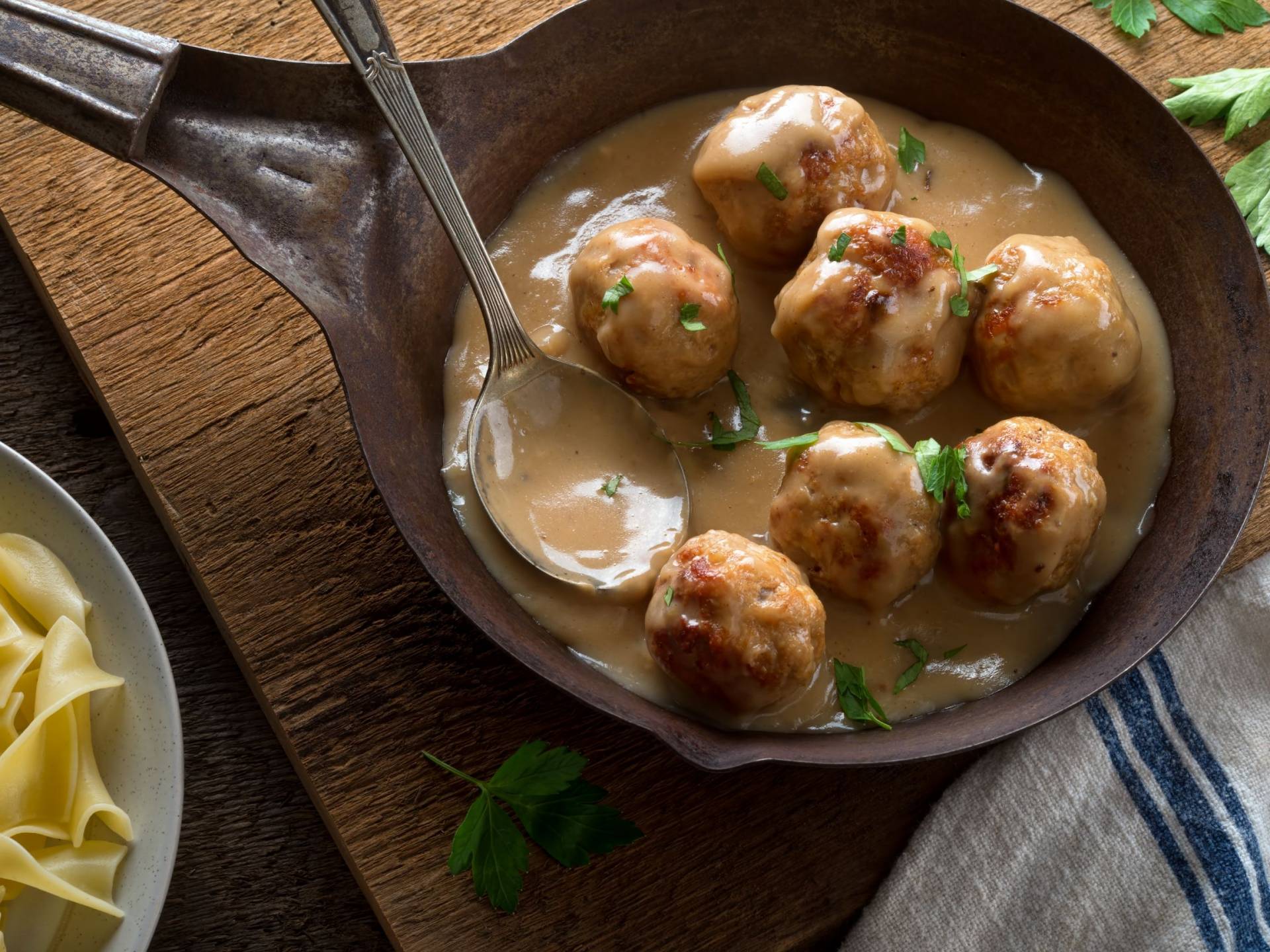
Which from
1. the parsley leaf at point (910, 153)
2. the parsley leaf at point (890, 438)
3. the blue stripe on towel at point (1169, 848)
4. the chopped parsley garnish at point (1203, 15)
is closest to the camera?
the parsley leaf at point (890, 438)

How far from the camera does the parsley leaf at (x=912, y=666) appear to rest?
2559 millimetres

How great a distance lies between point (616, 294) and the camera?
2.53 meters

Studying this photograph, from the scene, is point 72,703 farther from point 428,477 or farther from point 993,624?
point 993,624

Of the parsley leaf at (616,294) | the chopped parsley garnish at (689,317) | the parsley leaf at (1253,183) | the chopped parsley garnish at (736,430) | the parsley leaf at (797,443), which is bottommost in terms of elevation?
the chopped parsley garnish at (736,430)

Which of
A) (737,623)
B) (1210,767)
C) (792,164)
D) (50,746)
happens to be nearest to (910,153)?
(792,164)

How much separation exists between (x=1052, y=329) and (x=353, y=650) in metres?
1.79

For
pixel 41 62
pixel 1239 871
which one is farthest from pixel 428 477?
pixel 1239 871

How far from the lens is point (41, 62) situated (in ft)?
7.16

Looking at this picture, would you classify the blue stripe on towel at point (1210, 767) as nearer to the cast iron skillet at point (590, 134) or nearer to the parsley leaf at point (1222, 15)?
the cast iron skillet at point (590, 134)

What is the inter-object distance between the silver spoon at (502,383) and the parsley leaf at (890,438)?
458 mm

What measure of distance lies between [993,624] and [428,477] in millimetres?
1362

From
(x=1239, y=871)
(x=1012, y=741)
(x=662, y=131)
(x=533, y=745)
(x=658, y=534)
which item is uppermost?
(x=662, y=131)

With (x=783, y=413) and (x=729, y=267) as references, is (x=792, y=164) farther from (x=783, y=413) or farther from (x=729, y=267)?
(x=783, y=413)

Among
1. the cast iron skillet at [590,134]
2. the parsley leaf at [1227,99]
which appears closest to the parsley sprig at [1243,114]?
the parsley leaf at [1227,99]
